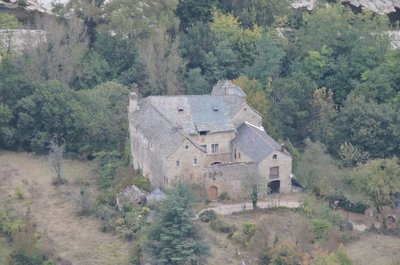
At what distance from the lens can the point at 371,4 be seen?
334 feet

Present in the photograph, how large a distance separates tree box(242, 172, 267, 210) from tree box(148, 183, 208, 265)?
8.44 metres

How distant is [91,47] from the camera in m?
90.9

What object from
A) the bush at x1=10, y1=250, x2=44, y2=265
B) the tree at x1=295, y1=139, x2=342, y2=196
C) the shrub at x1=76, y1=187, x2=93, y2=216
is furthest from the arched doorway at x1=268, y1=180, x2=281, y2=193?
the bush at x1=10, y1=250, x2=44, y2=265

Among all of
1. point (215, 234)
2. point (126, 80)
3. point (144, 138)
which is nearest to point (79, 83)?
point (126, 80)

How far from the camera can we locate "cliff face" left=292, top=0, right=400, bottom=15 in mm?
100000

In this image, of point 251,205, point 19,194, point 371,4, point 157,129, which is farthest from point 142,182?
point 371,4

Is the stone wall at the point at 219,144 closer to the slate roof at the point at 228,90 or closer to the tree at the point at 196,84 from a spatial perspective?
the slate roof at the point at 228,90

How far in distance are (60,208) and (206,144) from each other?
1070cm

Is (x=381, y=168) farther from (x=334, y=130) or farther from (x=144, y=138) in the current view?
(x=144, y=138)

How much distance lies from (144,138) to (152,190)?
3.74 metres

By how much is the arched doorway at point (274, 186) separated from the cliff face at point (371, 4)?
32.6 meters

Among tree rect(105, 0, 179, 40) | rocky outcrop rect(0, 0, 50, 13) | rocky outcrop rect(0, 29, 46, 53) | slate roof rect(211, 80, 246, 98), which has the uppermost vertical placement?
rocky outcrop rect(0, 0, 50, 13)

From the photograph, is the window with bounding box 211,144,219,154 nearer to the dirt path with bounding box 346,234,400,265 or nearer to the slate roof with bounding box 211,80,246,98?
the slate roof with bounding box 211,80,246,98

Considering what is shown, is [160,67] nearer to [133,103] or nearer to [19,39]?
[19,39]
